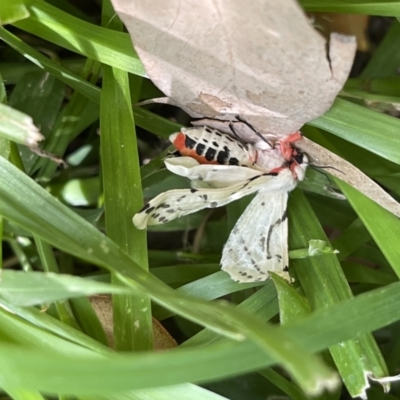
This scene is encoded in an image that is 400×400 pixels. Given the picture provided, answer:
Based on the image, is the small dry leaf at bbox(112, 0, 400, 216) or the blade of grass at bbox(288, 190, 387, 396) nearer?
the small dry leaf at bbox(112, 0, 400, 216)

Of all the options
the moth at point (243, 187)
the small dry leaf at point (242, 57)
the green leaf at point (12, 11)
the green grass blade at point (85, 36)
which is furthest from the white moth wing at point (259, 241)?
the green leaf at point (12, 11)

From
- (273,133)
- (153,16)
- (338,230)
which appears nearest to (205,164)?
(273,133)

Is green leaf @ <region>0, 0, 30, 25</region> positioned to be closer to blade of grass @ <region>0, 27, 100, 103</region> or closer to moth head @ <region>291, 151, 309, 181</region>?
blade of grass @ <region>0, 27, 100, 103</region>

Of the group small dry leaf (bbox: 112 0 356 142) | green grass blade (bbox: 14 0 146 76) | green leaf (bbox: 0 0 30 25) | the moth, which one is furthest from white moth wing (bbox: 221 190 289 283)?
green leaf (bbox: 0 0 30 25)

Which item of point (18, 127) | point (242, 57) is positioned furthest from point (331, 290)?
point (18, 127)

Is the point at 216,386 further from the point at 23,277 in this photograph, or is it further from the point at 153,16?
the point at 153,16

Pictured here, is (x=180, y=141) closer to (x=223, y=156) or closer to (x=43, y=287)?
(x=223, y=156)
